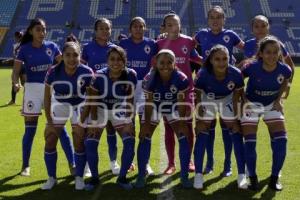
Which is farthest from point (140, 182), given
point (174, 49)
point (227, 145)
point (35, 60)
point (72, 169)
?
point (35, 60)

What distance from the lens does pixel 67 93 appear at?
542 cm

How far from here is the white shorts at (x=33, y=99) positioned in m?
5.93

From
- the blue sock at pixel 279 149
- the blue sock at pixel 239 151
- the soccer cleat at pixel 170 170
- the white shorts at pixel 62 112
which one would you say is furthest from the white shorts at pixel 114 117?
the blue sock at pixel 279 149

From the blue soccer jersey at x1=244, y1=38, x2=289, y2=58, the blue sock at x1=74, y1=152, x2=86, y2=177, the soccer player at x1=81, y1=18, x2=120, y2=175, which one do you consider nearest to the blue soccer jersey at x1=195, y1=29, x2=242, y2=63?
the blue soccer jersey at x1=244, y1=38, x2=289, y2=58

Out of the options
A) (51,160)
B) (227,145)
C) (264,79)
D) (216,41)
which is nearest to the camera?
(264,79)

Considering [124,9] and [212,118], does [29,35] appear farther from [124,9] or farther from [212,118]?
[124,9]

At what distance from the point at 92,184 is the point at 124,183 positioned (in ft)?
1.20

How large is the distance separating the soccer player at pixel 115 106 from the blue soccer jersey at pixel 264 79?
1.31m

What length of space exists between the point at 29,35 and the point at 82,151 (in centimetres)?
174

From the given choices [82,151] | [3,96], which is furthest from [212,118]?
[3,96]

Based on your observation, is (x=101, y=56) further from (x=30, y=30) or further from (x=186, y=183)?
(x=186, y=183)

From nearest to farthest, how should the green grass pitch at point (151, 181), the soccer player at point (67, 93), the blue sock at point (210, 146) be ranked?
1. the green grass pitch at point (151, 181)
2. the soccer player at point (67, 93)
3. the blue sock at point (210, 146)

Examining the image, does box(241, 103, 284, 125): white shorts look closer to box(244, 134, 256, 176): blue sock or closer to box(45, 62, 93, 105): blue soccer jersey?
box(244, 134, 256, 176): blue sock

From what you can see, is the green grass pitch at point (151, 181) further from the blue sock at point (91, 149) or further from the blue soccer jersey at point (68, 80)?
the blue soccer jersey at point (68, 80)
